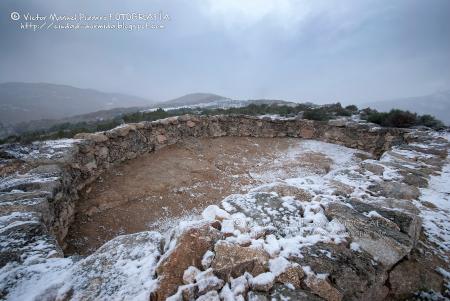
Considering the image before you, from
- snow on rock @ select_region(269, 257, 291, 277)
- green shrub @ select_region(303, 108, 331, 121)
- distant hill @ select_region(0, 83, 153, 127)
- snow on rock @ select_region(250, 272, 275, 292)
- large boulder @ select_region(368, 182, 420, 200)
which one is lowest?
distant hill @ select_region(0, 83, 153, 127)

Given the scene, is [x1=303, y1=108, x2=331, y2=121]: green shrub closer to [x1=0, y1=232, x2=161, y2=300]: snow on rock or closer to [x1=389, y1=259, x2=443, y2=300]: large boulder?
[x1=389, y1=259, x2=443, y2=300]: large boulder

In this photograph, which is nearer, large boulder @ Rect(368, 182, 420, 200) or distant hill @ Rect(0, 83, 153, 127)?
large boulder @ Rect(368, 182, 420, 200)

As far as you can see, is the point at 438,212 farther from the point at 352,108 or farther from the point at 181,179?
the point at 352,108

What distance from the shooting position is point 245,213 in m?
2.96

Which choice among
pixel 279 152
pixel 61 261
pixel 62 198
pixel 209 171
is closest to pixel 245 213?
pixel 61 261

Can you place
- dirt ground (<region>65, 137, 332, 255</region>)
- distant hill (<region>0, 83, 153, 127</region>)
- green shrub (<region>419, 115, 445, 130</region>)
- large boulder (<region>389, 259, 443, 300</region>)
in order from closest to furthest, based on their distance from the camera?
large boulder (<region>389, 259, 443, 300</region>)
dirt ground (<region>65, 137, 332, 255</region>)
green shrub (<region>419, 115, 445, 130</region>)
distant hill (<region>0, 83, 153, 127</region>)

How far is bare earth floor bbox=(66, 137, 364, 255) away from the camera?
4.80 metres

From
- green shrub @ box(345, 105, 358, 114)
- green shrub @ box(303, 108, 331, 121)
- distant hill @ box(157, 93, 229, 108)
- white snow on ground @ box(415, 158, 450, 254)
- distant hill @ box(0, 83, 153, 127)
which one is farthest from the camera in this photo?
distant hill @ box(0, 83, 153, 127)

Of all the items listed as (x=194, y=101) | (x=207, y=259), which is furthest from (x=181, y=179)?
(x=194, y=101)

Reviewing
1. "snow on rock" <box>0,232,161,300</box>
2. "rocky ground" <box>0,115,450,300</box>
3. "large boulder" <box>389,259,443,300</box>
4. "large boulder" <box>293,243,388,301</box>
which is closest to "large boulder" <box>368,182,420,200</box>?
"rocky ground" <box>0,115,450,300</box>

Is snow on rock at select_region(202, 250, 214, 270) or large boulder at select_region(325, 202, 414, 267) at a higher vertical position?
snow on rock at select_region(202, 250, 214, 270)

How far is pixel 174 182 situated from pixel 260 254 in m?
4.56

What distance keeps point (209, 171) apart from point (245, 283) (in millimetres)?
5435

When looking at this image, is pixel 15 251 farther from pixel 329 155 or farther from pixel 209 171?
pixel 329 155
